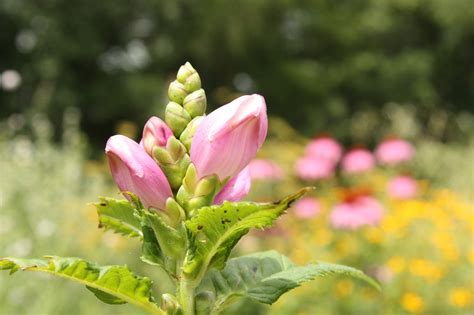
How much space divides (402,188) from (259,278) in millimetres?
3594

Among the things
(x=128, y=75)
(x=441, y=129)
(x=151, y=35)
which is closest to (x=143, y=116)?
(x=128, y=75)

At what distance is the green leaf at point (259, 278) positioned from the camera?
1.87 ft

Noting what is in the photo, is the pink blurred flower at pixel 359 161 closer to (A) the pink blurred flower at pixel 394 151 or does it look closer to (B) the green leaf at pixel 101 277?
(A) the pink blurred flower at pixel 394 151

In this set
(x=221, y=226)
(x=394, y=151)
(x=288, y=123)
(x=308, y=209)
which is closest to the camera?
(x=221, y=226)

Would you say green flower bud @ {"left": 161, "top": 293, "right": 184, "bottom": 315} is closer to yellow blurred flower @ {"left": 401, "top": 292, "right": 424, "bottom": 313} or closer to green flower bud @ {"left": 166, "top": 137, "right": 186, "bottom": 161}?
green flower bud @ {"left": 166, "top": 137, "right": 186, "bottom": 161}

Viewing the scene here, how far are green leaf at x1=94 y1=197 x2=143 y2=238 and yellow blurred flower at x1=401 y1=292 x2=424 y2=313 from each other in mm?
2831

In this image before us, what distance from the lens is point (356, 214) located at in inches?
134

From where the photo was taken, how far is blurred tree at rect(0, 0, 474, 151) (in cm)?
1251

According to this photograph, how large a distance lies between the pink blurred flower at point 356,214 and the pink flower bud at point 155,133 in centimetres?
289

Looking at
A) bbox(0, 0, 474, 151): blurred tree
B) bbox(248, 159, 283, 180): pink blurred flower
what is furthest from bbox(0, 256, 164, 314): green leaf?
Result: bbox(0, 0, 474, 151): blurred tree

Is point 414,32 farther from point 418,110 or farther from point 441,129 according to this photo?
point 441,129

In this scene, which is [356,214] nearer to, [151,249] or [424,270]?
[424,270]

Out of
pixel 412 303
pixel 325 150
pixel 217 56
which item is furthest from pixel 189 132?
pixel 217 56

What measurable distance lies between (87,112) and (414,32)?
10741 mm
